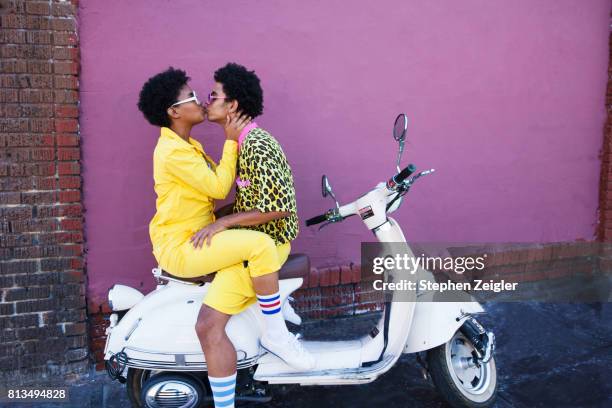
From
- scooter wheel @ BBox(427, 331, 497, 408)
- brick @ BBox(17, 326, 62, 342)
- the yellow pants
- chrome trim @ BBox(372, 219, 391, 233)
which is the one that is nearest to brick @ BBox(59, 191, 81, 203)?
brick @ BBox(17, 326, 62, 342)

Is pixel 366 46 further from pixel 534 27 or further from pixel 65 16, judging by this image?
pixel 65 16

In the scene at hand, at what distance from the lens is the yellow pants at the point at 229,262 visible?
3.22m

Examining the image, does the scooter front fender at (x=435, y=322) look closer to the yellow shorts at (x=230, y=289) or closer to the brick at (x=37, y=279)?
the yellow shorts at (x=230, y=289)

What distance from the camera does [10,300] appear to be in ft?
12.5

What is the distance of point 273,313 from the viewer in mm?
3305

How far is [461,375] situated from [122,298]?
6.66 ft

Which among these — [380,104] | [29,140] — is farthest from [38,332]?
[380,104]

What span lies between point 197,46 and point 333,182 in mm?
1395

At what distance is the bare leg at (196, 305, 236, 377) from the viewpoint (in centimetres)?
323

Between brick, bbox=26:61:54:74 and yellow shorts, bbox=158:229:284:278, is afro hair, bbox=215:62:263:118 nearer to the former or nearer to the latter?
yellow shorts, bbox=158:229:284:278

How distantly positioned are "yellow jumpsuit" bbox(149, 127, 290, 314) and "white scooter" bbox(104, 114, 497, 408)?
Answer: 6.3 inches

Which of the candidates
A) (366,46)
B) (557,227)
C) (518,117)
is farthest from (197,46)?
(557,227)

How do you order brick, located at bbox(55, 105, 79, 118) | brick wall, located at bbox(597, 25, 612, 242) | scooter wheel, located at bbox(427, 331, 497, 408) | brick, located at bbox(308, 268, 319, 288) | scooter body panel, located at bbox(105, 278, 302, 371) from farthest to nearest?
brick wall, located at bbox(597, 25, 612, 242)
brick, located at bbox(308, 268, 319, 288)
brick, located at bbox(55, 105, 79, 118)
scooter wheel, located at bbox(427, 331, 497, 408)
scooter body panel, located at bbox(105, 278, 302, 371)

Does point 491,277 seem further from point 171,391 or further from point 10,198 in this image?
point 10,198
